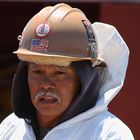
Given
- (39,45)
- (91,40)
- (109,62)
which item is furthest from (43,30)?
(109,62)

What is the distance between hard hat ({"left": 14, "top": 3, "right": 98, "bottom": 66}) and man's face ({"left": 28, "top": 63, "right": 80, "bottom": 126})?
0.04m

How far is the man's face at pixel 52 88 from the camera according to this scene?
10.2 ft

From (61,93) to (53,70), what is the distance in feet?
0.34

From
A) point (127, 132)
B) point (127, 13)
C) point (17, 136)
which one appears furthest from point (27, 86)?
point (127, 13)

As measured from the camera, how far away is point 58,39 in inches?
124

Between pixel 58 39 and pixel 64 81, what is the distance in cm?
18

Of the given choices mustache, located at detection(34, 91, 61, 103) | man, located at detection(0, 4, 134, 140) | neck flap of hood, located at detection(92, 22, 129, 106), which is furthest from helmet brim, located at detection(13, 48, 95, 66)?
neck flap of hood, located at detection(92, 22, 129, 106)

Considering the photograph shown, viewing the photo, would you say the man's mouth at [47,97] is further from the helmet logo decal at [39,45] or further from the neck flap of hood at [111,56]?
the neck flap of hood at [111,56]

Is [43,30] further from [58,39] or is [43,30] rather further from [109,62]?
[109,62]

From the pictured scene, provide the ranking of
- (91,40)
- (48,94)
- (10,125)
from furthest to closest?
(10,125) → (91,40) → (48,94)

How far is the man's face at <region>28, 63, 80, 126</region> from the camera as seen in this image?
10.2 feet

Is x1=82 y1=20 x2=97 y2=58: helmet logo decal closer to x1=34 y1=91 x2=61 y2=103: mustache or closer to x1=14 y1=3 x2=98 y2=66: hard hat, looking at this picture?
x1=14 y1=3 x2=98 y2=66: hard hat

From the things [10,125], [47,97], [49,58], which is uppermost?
[49,58]

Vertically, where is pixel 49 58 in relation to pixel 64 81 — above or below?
above
